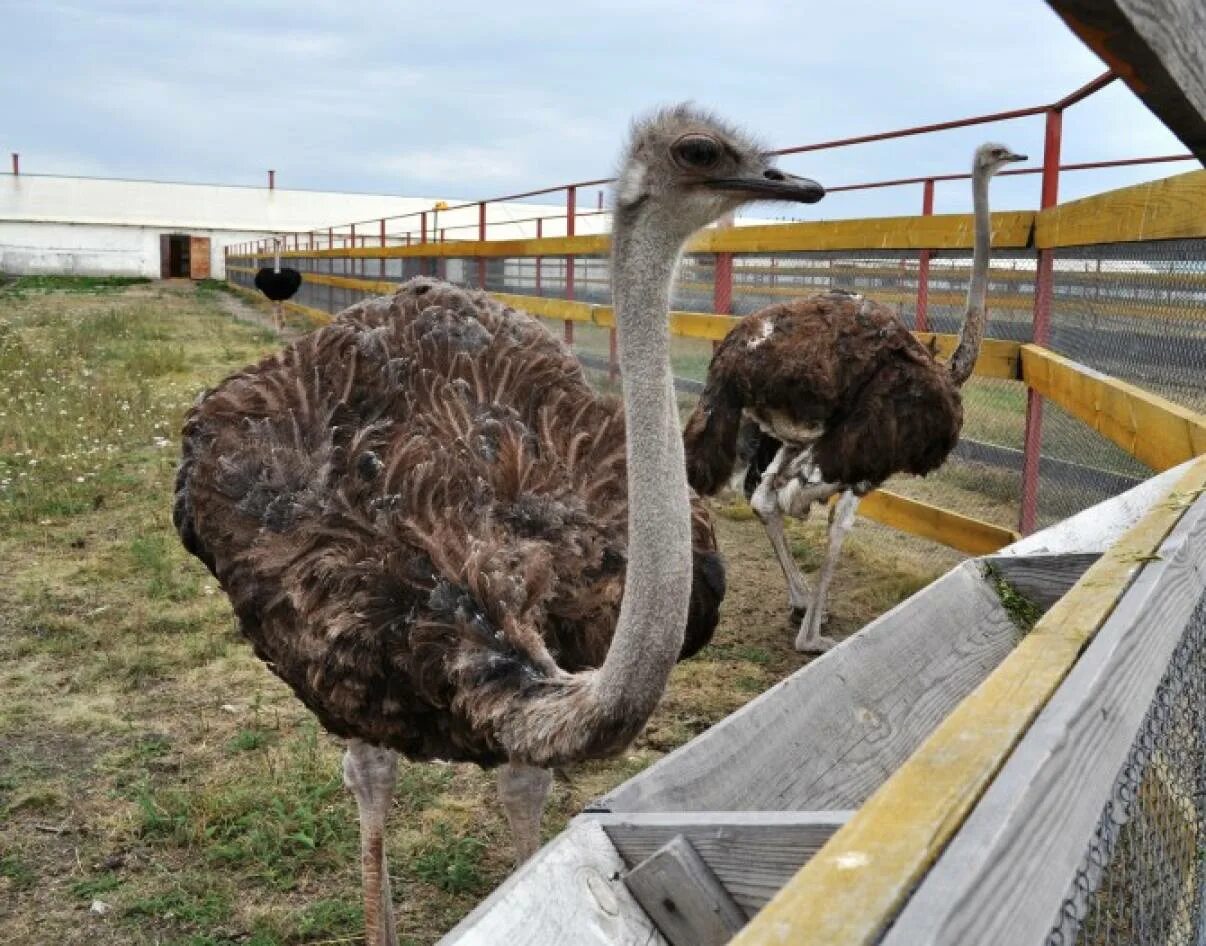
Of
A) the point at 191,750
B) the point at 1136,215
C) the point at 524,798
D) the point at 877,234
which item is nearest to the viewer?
the point at 524,798

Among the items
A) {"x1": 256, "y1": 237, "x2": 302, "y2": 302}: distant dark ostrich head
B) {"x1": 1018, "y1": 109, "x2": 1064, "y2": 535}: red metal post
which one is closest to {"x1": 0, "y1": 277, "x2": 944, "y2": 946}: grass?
{"x1": 1018, "y1": 109, "x2": 1064, "y2": 535}: red metal post

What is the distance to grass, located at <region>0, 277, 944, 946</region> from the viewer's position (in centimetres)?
296

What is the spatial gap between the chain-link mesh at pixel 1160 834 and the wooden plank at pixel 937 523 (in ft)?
10.4

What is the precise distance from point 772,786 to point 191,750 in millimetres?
2594

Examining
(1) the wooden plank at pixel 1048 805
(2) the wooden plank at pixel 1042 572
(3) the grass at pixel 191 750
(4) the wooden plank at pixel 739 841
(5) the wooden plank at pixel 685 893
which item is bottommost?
(3) the grass at pixel 191 750

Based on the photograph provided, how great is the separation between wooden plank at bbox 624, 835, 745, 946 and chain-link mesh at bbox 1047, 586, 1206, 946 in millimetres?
308

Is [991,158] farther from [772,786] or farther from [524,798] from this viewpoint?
[772,786]

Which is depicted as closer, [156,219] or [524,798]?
[524,798]

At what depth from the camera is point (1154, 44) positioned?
1.10 m

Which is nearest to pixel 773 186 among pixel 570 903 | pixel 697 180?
pixel 697 180

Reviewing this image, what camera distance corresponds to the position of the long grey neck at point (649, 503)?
1.85m

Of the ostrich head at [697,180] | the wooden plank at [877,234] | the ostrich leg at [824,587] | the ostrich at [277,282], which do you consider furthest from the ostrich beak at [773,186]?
the ostrich at [277,282]

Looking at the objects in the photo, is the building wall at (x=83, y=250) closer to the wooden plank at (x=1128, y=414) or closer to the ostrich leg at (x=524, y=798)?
the wooden plank at (x=1128, y=414)

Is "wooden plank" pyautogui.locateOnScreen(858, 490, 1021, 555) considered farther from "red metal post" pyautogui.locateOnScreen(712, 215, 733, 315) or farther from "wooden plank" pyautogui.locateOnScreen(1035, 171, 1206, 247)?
"red metal post" pyautogui.locateOnScreen(712, 215, 733, 315)
